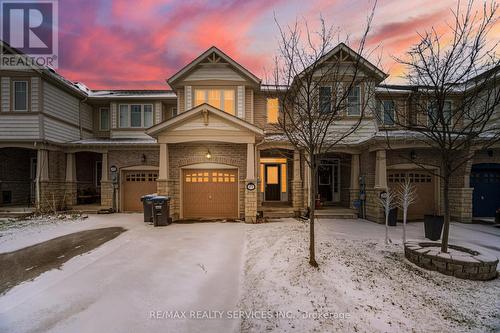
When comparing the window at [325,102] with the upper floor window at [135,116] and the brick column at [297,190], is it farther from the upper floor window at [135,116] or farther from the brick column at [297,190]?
the upper floor window at [135,116]

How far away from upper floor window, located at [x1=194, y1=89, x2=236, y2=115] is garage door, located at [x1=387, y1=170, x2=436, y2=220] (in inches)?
347

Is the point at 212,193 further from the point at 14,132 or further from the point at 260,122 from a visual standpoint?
the point at 14,132

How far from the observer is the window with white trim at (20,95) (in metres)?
11.8

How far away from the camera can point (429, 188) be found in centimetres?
1104

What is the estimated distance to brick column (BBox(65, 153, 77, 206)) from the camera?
12.9m

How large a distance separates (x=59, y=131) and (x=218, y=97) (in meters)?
9.32

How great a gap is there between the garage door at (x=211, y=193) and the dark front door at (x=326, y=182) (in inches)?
237

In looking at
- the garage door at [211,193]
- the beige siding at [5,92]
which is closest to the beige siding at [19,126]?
the beige siding at [5,92]

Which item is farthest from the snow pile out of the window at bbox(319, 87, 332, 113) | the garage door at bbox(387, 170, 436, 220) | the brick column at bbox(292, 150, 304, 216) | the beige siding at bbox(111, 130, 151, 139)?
the garage door at bbox(387, 170, 436, 220)

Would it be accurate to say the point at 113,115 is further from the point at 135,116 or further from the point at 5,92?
the point at 5,92

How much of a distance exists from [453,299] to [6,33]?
20.2 m

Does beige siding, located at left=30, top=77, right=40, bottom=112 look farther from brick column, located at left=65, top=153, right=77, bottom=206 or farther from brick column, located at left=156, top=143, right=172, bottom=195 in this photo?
brick column, located at left=156, top=143, right=172, bottom=195

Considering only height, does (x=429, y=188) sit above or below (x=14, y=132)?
below

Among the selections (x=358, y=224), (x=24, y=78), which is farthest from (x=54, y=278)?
(x=24, y=78)
